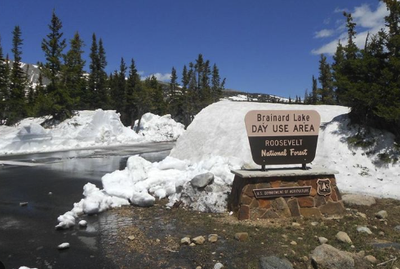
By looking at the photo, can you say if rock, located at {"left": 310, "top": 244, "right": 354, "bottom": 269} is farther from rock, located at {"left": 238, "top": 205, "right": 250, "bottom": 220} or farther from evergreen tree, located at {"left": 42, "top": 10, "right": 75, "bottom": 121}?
evergreen tree, located at {"left": 42, "top": 10, "right": 75, "bottom": 121}

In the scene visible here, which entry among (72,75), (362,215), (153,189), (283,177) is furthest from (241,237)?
(72,75)

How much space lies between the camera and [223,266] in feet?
16.8

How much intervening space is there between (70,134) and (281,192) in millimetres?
31422

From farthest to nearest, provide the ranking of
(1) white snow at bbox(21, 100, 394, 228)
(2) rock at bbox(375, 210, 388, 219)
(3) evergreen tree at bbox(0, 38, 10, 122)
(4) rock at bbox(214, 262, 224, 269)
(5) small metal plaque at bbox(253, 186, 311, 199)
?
(3) evergreen tree at bbox(0, 38, 10, 122)
(1) white snow at bbox(21, 100, 394, 228)
(5) small metal plaque at bbox(253, 186, 311, 199)
(2) rock at bbox(375, 210, 388, 219)
(4) rock at bbox(214, 262, 224, 269)

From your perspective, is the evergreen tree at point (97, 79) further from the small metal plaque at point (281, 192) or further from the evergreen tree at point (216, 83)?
the small metal plaque at point (281, 192)

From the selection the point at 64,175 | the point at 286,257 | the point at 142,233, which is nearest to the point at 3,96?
the point at 64,175

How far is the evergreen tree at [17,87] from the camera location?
132 ft

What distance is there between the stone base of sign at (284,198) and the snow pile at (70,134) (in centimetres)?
2640

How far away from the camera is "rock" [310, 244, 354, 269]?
16.2 ft

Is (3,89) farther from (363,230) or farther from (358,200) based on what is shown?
(363,230)

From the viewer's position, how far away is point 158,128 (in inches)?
2173

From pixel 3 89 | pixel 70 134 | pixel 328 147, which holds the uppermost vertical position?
pixel 3 89

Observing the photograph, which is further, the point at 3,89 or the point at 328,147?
the point at 3,89

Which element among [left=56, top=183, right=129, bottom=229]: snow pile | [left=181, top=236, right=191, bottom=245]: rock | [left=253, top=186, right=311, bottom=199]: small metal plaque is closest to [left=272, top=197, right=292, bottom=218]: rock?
[left=253, top=186, right=311, bottom=199]: small metal plaque
